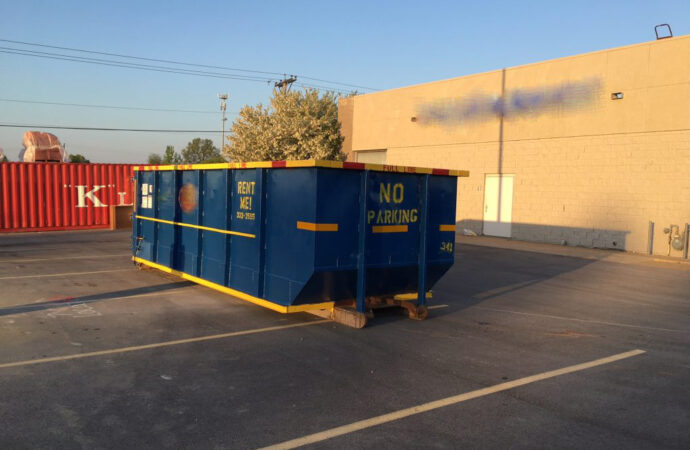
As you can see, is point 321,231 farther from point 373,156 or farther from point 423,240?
point 373,156

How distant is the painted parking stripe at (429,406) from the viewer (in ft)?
14.4

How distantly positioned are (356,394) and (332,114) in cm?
2948

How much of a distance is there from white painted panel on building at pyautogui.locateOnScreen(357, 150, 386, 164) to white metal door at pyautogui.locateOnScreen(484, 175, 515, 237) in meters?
6.81

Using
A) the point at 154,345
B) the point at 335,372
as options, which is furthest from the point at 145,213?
the point at 335,372

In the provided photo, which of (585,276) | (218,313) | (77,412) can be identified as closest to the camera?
(77,412)

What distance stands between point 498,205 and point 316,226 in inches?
699

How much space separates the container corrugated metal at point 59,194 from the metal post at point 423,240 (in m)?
17.6

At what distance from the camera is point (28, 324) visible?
7867mm

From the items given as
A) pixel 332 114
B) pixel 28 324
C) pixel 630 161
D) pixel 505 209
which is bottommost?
pixel 28 324

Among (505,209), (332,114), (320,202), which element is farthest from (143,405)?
(332,114)

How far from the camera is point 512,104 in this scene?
2294 cm

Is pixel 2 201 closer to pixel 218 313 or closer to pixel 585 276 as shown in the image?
pixel 218 313

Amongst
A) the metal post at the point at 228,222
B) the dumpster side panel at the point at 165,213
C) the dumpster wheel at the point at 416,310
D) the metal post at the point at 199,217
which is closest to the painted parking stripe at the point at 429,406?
the dumpster wheel at the point at 416,310

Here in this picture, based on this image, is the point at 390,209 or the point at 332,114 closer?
the point at 390,209
